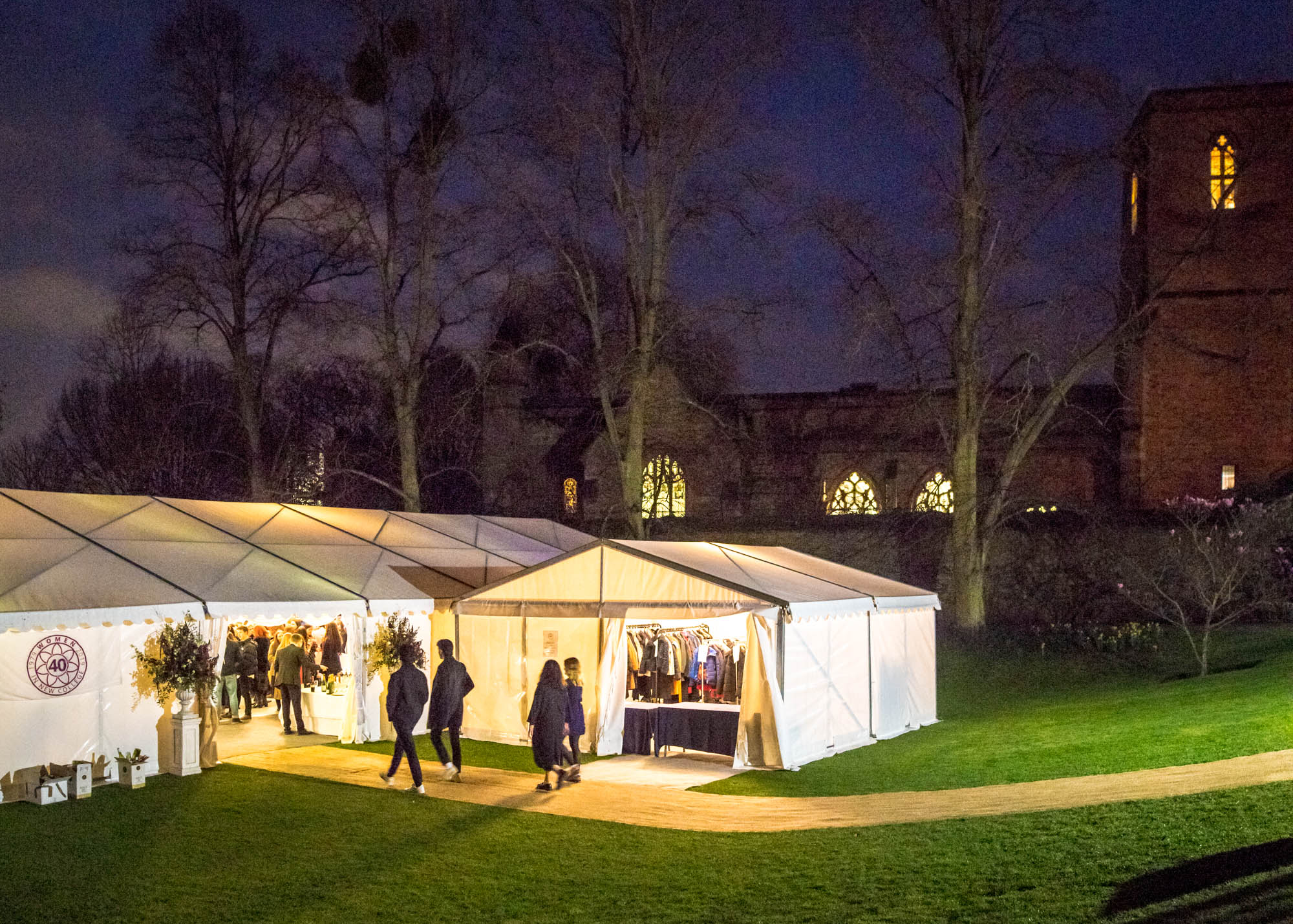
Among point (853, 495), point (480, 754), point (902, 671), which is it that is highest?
point (853, 495)

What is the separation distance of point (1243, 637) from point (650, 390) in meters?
13.2

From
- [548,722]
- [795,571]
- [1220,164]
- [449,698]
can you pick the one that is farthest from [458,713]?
[1220,164]

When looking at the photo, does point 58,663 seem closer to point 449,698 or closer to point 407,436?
point 449,698

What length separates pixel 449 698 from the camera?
474 inches

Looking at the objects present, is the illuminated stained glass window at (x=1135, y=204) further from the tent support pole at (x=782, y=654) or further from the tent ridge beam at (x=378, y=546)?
the tent support pole at (x=782, y=654)

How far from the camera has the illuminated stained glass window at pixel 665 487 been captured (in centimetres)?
3503

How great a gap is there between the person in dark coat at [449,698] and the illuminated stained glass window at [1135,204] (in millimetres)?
28100

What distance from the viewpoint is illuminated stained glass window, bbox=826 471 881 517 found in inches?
1288

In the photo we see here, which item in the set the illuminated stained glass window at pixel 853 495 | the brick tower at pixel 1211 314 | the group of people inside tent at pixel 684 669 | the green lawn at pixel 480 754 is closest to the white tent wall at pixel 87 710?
the green lawn at pixel 480 754

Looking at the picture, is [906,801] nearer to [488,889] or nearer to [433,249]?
[488,889]

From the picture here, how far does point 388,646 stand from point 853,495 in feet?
67.5

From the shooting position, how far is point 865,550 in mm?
28781

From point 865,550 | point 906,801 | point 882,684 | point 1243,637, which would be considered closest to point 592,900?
point 906,801

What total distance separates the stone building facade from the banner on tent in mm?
18372
